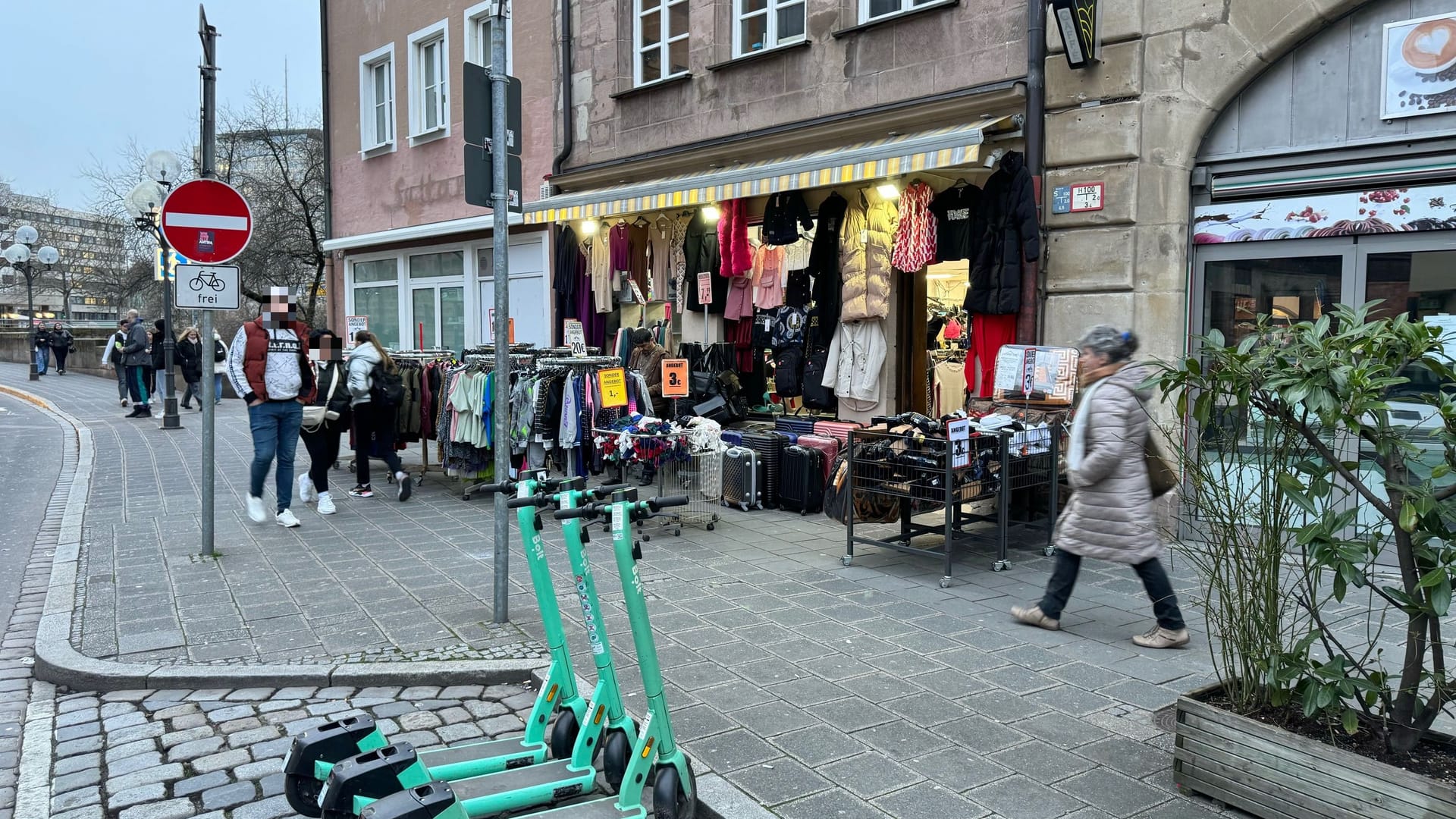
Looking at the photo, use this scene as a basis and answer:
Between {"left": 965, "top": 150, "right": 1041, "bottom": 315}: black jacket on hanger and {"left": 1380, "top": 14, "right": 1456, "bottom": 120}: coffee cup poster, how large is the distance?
2465 mm

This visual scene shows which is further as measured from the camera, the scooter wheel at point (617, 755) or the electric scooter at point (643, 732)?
the scooter wheel at point (617, 755)

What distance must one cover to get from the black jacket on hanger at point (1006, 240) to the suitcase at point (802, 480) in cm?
194

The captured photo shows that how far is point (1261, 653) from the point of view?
3.61 m

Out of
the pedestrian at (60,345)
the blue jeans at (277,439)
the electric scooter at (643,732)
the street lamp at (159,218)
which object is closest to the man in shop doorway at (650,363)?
the blue jeans at (277,439)

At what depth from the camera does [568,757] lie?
3918 millimetres

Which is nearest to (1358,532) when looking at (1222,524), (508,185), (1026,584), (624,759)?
(1222,524)

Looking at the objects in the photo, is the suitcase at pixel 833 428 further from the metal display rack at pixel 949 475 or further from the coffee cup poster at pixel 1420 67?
the coffee cup poster at pixel 1420 67

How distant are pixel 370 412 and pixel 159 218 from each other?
967 centimetres

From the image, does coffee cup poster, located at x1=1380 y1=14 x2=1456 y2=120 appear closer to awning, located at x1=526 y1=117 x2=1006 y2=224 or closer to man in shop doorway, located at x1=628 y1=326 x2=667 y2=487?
awning, located at x1=526 y1=117 x2=1006 y2=224

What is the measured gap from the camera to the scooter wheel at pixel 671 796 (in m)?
3.43

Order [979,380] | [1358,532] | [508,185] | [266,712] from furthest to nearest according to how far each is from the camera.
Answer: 1. [979,380]
2. [508,185]
3. [266,712]
4. [1358,532]

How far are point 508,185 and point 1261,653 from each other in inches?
168

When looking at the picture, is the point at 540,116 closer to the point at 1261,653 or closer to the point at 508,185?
the point at 508,185

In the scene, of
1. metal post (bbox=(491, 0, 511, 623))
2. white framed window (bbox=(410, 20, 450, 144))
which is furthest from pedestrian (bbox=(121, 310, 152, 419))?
metal post (bbox=(491, 0, 511, 623))
